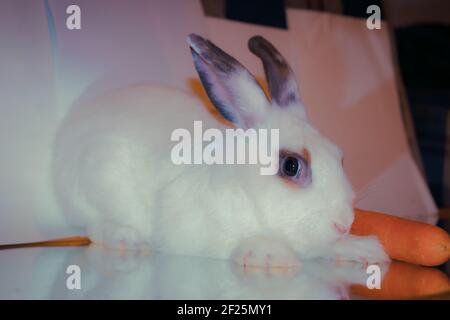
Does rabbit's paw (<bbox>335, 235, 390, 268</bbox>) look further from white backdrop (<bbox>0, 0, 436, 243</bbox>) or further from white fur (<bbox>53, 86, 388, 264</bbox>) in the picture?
white backdrop (<bbox>0, 0, 436, 243</bbox>)

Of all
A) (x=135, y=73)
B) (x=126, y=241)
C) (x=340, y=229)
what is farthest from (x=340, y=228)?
(x=135, y=73)

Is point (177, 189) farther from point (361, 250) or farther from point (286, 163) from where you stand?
point (361, 250)

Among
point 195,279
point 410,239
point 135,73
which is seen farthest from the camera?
point 135,73

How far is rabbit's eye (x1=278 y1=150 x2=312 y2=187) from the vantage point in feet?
3.72

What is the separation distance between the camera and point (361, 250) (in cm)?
125

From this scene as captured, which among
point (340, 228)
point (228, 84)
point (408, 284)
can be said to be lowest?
point (408, 284)

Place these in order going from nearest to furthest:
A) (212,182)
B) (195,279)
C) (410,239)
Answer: (195,279) → (212,182) → (410,239)

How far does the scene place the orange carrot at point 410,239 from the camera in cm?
131

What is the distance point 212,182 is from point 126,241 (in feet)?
0.70

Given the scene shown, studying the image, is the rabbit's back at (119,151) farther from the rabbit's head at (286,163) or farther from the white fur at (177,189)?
the rabbit's head at (286,163)

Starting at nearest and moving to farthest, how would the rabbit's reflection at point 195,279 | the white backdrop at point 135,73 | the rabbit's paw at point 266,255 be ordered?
the rabbit's reflection at point 195,279 → the rabbit's paw at point 266,255 → the white backdrop at point 135,73

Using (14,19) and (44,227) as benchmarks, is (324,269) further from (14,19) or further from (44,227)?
(14,19)

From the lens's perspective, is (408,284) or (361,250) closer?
(408,284)

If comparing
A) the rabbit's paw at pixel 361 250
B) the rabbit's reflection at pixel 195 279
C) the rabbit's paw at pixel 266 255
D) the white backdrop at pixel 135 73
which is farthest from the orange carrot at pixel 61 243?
the rabbit's paw at pixel 361 250
